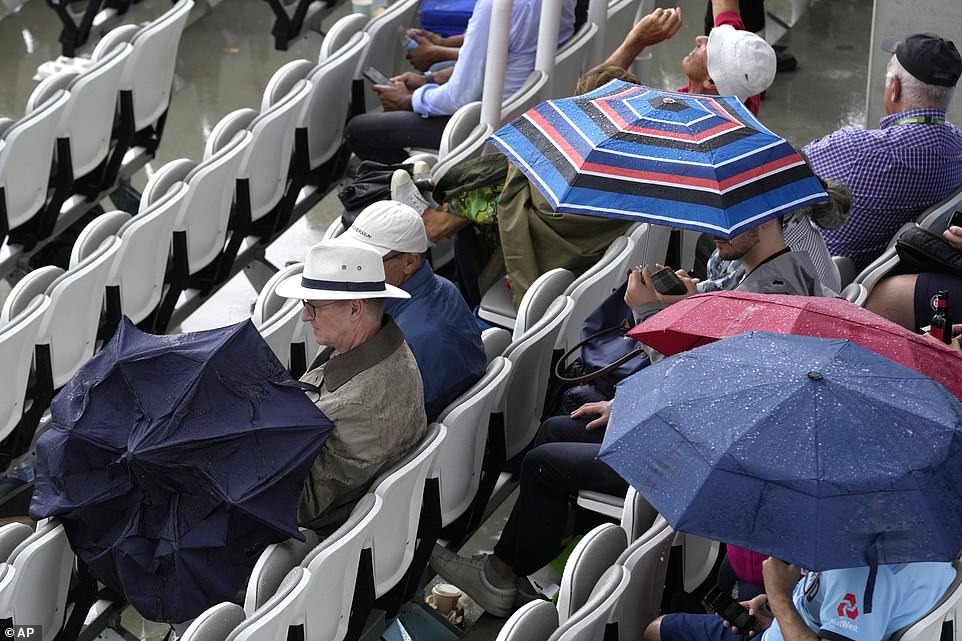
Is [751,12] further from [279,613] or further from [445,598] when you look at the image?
[279,613]

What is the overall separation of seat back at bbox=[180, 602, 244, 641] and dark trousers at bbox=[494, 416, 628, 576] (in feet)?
2.87

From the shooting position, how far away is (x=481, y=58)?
209 inches

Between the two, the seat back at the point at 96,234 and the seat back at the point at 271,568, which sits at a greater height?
the seat back at the point at 271,568

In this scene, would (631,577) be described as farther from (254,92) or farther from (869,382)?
(254,92)

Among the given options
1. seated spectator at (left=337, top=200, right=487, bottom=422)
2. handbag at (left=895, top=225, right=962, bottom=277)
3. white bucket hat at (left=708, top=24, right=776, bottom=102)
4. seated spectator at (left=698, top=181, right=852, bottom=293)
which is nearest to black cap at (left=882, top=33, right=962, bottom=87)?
white bucket hat at (left=708, top=24, right=776, bottom=102)

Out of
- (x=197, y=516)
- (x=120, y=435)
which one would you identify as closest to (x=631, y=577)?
(x=197, y=516)

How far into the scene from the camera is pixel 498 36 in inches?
195

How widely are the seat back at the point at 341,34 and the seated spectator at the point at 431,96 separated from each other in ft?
1.03

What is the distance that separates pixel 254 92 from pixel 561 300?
382cm

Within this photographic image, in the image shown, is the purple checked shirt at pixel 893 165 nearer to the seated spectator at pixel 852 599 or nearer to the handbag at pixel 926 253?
the handbag at pixel 926 253

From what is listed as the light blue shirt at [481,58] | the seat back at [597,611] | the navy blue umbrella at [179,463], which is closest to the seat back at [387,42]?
the light blue shirt at [481,58]

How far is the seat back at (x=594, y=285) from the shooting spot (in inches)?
163

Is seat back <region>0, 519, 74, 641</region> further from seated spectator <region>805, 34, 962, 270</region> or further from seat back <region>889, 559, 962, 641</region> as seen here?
seated spectator <region>805, 34, 962, 270</region>

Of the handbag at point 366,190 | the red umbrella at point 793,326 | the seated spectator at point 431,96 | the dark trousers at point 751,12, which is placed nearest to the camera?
the red umbrella at point 793,326
